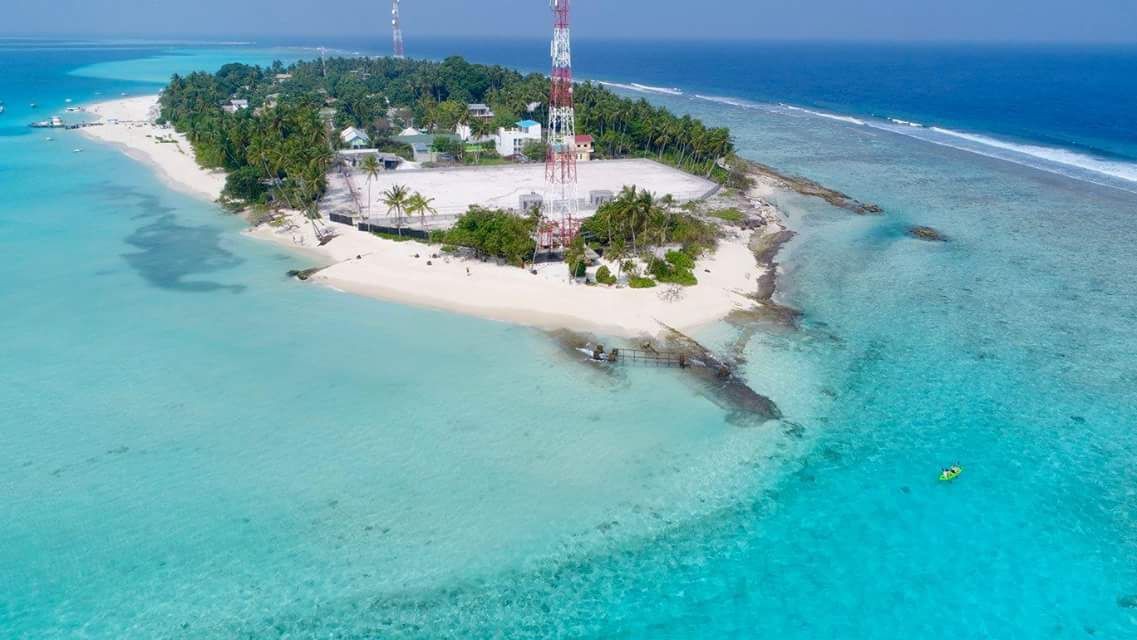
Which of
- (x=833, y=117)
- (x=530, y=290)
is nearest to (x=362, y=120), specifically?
(x=530, y=290)

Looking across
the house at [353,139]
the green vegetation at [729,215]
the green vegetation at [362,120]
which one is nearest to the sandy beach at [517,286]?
the green vegetation at [729,215]

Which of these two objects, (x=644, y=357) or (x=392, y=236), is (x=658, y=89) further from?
(x=644, y=357)

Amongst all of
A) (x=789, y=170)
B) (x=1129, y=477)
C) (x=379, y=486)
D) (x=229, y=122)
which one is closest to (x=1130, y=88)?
(x=789, y=170)

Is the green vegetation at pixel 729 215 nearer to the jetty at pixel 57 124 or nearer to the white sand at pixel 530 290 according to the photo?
the white sand at pixel 530 290

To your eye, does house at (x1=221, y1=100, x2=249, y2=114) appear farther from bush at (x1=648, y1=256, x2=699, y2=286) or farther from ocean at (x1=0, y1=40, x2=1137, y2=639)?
bush at (x1=648, y1=256, x2=699, y2=286)

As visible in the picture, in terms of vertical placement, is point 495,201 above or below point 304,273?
above

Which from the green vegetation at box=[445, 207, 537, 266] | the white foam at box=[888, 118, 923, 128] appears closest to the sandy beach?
the green vegetation at box=[445, 207, 537, 266]
